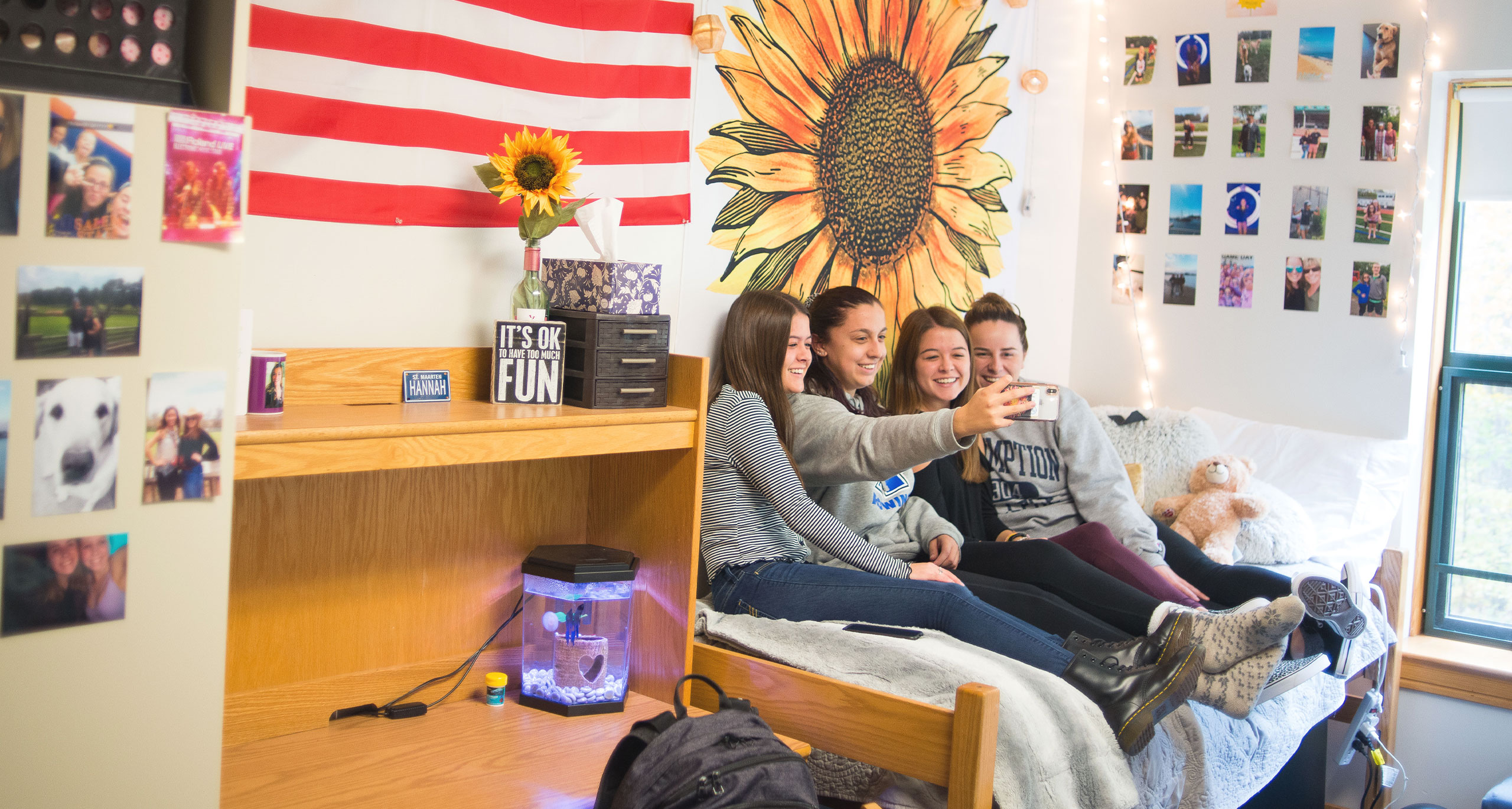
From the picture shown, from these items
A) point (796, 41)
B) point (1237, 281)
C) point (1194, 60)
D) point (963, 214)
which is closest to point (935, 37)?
point (963, 214)

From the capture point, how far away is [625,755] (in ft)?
4.55

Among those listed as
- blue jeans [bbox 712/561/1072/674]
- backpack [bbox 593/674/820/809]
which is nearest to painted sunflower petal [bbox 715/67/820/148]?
blue jeans [bbox 712/561/1072/674]

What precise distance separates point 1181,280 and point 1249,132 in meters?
0.50

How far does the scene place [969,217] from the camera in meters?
3.11

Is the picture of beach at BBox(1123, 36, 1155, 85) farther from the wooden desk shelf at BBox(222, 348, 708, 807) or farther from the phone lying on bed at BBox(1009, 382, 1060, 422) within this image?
the wooden desk shelf at BBox(222, 348, 708, 807)

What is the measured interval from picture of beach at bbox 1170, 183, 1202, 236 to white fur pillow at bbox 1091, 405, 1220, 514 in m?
0.66

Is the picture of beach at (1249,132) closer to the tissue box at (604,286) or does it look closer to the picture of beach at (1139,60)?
the picture of beach at (1139,60)

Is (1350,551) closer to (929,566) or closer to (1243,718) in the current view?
(1243,718)

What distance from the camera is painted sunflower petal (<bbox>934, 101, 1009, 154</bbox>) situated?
2.96 meters

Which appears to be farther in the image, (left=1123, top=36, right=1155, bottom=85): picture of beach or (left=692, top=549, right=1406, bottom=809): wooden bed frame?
(left=1123, top=36, right=1155, bottom=85): picture of beach

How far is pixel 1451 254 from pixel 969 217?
1525 millimetres

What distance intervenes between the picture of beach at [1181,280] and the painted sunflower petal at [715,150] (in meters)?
1.90

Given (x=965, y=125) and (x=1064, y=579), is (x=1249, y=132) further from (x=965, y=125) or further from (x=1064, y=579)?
(x=1064, y=579)

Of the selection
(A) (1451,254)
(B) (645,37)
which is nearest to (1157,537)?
(A) (1451,254)
